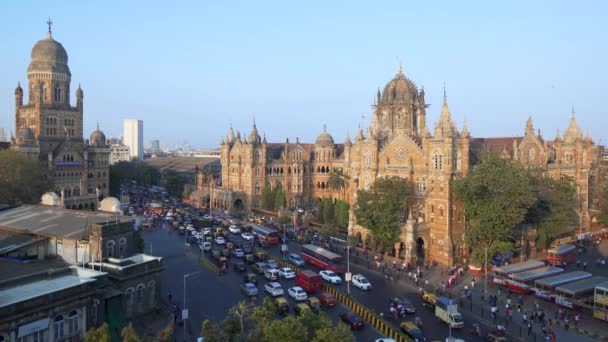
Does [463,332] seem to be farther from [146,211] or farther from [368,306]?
[146,211]

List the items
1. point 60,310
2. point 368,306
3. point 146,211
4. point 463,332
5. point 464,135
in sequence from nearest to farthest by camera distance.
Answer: point 60,310 < point 463,332 < point 368,306 < point 464,135 < point 146,211

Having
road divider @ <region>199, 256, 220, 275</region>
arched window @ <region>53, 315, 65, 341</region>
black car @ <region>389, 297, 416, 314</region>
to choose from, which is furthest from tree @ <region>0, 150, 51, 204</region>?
black car @ <region>389, 297, 416, 314</region>

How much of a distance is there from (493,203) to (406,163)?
53.3 ft

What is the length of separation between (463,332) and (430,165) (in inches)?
981

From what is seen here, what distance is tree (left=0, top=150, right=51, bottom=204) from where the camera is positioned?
6638 cm

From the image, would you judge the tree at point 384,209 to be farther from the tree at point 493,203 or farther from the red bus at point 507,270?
the red bus at point 507,270

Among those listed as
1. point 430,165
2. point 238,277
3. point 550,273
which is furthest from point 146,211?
point 550,273

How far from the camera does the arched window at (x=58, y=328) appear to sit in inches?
1105

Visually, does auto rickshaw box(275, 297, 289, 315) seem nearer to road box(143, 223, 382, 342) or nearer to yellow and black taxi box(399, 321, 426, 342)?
road box(143, 223, 382, 342)

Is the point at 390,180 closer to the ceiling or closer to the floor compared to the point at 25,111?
closer to the floor

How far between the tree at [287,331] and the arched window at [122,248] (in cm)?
1905

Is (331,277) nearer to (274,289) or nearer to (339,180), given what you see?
(274,289)

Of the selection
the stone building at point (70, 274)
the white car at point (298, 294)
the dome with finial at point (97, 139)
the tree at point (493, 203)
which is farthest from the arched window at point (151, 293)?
the dome with finial at point (97, 139)

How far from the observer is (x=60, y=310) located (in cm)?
2819
